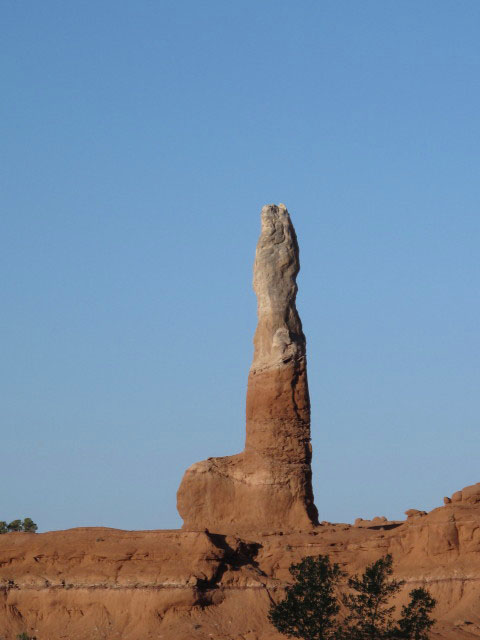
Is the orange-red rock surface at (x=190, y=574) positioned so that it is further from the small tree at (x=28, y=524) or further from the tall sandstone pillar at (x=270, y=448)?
the small tree at (x=28, y=524)

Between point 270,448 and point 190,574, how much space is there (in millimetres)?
6786

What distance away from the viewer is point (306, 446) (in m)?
54.2

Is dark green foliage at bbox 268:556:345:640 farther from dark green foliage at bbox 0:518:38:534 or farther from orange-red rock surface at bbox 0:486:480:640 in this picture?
dark green foliage at bbox 0:518:38:534

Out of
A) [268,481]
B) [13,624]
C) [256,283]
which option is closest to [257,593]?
[268,481]

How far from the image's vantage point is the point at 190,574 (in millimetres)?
49094

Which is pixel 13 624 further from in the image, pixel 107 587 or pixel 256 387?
pixel 256 387

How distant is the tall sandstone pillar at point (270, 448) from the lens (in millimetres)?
53250

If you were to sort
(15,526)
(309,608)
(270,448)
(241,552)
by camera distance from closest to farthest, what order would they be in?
1. (309,608)
2. (241,552)
3. (270,448)
4. (15,526)

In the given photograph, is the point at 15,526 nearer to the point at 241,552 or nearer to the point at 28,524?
the point at 28,524

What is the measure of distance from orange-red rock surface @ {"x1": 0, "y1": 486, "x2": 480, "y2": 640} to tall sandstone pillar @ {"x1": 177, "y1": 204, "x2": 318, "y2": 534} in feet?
5.95

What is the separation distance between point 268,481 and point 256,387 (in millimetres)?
3758

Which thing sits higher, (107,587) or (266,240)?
(266,240)

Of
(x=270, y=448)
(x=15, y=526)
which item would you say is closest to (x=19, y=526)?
(x=15, y=526)

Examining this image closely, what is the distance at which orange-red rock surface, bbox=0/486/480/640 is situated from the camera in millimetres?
48750
